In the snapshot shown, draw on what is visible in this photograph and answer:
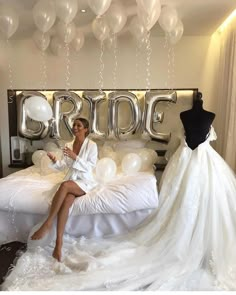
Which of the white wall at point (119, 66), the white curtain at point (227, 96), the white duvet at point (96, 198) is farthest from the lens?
the white wall at point (119, 66)

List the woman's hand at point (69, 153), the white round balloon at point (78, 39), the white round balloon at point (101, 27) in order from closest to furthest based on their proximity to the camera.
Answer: the woman's hand at point (69, 153) → the white round balloon at point (101, 27) → the white round balloon at point (78, 39)

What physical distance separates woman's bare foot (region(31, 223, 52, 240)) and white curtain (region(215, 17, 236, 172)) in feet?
6.11

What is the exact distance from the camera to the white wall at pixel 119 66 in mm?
3623

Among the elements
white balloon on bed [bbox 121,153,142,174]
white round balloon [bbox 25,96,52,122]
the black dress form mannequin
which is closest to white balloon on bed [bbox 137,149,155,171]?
white balloon on bed [bbox 121,153,142,174]

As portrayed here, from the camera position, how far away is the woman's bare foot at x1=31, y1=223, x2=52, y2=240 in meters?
2.28

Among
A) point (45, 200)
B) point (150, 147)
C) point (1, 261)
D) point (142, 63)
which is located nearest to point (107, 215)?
point (45, 200)

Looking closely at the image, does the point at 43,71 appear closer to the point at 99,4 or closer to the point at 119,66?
the point at 119,66

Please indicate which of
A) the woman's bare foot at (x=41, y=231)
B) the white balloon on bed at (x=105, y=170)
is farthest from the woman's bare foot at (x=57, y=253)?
the white balloon on bed at (x=105, y=170)

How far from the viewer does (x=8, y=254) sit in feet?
7.64

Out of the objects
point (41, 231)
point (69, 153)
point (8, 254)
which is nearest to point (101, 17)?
point (69, 153)

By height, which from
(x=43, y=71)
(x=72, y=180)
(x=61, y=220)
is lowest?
(x=61, y=220)

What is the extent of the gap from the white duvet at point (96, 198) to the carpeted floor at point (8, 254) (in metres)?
0.30

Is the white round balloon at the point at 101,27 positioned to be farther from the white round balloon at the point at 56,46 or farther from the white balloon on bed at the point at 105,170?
the white balloon on bed at the point at 105,170

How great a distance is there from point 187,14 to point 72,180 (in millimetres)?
1943
